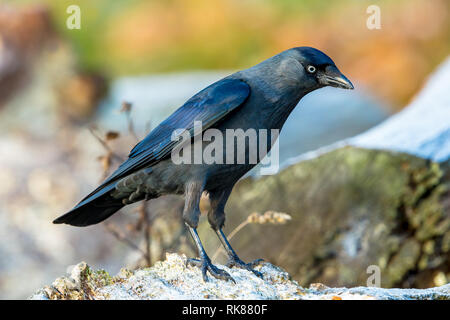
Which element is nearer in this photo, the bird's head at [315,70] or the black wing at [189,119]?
the black wing at [189,119]

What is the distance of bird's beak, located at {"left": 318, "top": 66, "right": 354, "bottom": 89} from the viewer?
3.41 m

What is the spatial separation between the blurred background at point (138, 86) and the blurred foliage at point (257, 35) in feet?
0.07

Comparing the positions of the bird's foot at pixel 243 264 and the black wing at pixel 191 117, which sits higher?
the black wing at pixel 191 117

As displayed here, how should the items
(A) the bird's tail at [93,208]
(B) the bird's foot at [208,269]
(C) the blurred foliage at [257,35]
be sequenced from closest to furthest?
(B) the bird's foot at [208,269] < (A) the bird's tail at [93,208] < (C) the blurred foliage at [257,35]

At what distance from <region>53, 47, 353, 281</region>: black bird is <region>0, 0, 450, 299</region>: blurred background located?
80 cm

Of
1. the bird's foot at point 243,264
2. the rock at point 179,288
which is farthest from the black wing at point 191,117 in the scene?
the bird's foot at point 243,264

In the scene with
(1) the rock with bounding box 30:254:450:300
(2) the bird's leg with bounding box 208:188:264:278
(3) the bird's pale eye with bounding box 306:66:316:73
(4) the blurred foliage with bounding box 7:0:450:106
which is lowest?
(1) the rock with bounding box 30:254:450:300

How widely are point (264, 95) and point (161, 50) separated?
23.7 ft

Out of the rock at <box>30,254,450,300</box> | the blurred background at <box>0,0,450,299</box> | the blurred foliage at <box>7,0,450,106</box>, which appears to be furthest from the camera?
the blurred foliage at <box>7,0,450,106</box>

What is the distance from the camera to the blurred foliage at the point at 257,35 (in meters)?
8.95

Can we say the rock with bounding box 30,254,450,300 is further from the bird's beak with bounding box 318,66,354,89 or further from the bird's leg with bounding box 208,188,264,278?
the bird's beak with bounding box 318,66,354,89

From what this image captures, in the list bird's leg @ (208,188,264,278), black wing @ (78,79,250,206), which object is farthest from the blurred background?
bird's leg @ (208,188,264,278)

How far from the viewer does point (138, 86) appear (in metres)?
9.57

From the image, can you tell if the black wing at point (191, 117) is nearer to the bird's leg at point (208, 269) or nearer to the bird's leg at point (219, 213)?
the bird's leg at point (219, 213)
